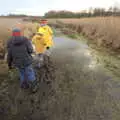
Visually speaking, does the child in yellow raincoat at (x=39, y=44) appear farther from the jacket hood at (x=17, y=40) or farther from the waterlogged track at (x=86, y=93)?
the jacket hood at (x=17, y=40)

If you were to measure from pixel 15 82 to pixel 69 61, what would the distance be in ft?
18.2

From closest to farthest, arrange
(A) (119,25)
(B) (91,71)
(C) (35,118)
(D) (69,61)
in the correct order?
(C) (35,118) < (B) (91,71) < (D) (69,61) < (A) (119,25)

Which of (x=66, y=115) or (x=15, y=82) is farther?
(x=15, y=82)

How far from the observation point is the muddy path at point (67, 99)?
7191 mm

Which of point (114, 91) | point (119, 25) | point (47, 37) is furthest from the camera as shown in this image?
point (119, 25)

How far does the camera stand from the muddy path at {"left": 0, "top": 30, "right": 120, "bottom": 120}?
7.19m

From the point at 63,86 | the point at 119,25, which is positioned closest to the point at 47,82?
the point at 63,86

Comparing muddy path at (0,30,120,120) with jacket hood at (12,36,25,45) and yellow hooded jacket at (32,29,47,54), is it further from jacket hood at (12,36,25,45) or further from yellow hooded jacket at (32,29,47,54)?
jacket hood at (12,36,25,45)

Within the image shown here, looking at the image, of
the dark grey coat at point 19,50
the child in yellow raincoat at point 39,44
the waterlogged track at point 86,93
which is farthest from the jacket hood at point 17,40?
the child in yellow raincoat at point 39,44

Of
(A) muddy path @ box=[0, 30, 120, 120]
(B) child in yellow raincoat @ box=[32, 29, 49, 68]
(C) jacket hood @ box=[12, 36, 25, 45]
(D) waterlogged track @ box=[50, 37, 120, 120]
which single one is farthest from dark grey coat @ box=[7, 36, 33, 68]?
(B) child in yellow raincoat @ box=[32, 29, 49, 68]

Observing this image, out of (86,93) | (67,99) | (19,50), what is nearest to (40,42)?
(19,50)

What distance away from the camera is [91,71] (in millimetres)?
12906

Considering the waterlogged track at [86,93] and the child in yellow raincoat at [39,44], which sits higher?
the child in yellow raincoat at [39,44]

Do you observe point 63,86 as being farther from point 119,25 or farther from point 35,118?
point 119,25
